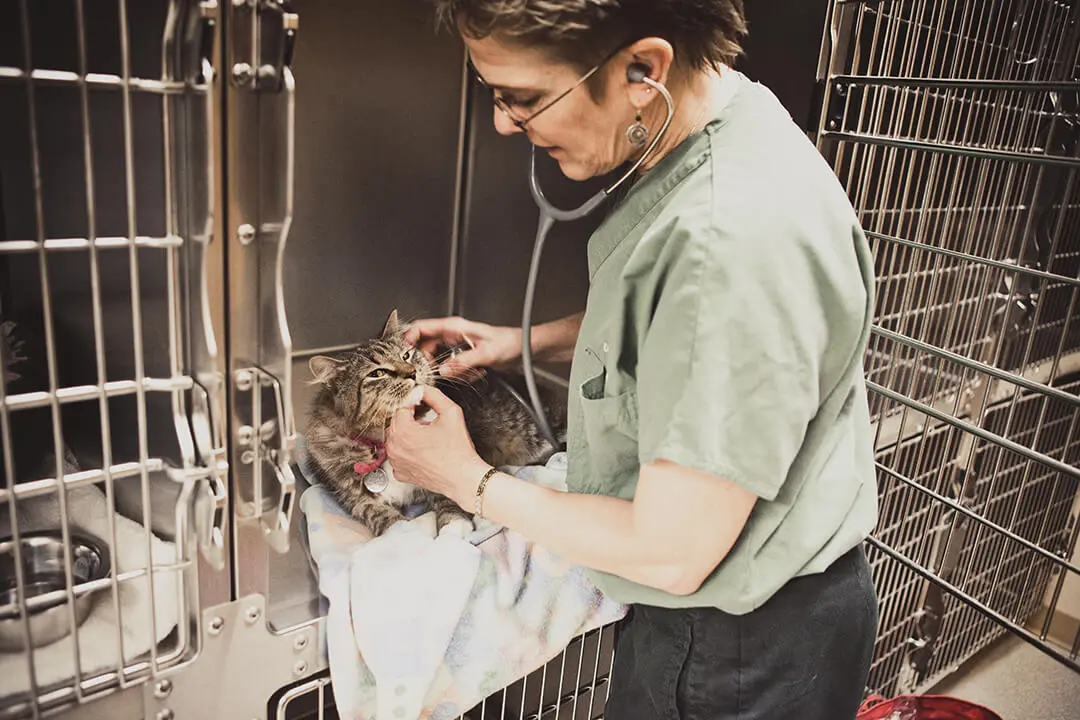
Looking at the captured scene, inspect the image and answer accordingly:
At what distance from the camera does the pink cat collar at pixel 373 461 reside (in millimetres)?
1247

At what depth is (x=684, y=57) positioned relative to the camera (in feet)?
2.67

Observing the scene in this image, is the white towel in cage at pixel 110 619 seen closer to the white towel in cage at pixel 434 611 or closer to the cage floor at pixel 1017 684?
the white towel in cage at pixel 434 611

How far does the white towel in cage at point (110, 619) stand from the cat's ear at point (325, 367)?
379 millimetres

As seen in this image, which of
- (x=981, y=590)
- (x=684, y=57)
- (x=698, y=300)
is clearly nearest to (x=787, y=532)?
(x=698, y=300)

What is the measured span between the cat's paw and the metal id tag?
5.1 inches

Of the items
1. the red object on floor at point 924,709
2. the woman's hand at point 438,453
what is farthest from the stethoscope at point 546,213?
the red object on floor at point 924,709

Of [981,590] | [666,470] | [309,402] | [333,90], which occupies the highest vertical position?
[333,90]

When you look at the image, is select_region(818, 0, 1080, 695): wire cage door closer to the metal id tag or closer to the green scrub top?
the green scrub top

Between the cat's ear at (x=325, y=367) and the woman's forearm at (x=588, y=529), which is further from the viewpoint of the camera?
the cat's ear at (x=325, y=367)

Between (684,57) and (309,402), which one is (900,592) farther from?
(684,57)

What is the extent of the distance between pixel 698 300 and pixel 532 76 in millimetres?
267

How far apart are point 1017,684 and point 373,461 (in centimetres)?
195

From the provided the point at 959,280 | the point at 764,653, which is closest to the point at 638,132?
the point at 764,653

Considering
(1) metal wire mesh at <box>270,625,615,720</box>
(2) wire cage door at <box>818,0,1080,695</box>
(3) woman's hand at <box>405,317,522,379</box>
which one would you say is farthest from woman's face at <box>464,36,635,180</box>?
(1) metal wire mesh at <box>270,625,615,720</box>
